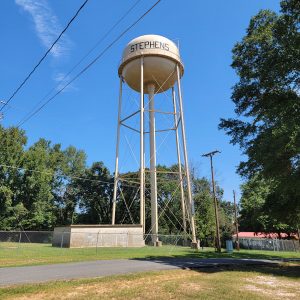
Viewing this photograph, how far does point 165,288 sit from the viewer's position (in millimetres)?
11297

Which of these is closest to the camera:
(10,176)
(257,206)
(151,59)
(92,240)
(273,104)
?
(273,104)

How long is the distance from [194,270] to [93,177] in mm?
47616

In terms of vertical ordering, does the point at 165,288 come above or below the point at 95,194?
below

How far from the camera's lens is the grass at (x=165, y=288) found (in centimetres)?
1004

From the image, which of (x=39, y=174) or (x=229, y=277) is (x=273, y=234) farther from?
(x=229, y=277)

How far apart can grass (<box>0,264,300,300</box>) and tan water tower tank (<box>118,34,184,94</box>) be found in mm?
22357

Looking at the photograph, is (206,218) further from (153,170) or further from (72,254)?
(72,254)

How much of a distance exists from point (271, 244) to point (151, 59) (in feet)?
109

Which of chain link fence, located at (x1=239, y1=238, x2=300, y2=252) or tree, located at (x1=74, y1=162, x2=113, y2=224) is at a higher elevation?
tree, located at (x1=74, y1=162, x2=113, y2=224)

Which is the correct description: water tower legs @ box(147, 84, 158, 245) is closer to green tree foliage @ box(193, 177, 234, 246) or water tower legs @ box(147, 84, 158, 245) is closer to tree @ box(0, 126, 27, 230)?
green tree foliage @ box(193, 177, 234, 246)

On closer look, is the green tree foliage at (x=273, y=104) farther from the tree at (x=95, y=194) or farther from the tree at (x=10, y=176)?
the tree at (x=95, y=194)

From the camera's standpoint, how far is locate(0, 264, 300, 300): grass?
1004cm

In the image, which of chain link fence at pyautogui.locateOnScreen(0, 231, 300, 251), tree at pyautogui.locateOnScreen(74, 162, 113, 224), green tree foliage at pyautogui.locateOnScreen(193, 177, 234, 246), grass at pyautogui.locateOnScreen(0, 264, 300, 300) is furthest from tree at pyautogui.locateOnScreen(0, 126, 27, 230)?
grass at pyautogui.locateOnScreen(0, 264, 300, 300)

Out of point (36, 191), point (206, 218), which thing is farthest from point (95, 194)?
point (206, 218)
